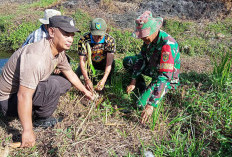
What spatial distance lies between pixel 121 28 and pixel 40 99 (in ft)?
17.6

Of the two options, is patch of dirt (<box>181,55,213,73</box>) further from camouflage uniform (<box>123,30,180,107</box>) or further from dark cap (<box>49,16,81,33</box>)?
dark cap (<box>49,16,81,33</box>)

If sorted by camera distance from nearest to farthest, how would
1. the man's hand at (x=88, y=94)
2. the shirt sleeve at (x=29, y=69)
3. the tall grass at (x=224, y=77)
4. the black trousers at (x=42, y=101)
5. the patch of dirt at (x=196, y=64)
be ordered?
the shirt sleeve at (x=29, y=69) → the black trousers at (x=42, y=101) → the tall grass at (x=224, y=77) → the man's hand at (x=88, y=94) → the patch of dirt at (x=196, y=64)

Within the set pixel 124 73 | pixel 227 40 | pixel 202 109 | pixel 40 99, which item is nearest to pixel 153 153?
pixel 202 109

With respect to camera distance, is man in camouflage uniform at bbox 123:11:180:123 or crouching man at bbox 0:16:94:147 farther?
man in camouflage uniform at bbox 123:11:180:123

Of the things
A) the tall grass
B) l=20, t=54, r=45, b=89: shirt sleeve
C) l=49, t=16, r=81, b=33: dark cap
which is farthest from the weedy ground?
l=49, t=16, r=81, b=33: dark cap

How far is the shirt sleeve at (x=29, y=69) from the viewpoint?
5.46 feet

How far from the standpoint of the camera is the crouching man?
66.5 inches

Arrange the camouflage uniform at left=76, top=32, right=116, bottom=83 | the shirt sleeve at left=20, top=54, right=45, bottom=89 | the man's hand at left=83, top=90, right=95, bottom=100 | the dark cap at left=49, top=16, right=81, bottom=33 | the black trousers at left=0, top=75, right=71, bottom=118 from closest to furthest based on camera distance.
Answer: the shirt sleeve at left=20, top=54, right=45, bottom=89 < the dark cap at left=49, top=16, right=81, bottom=33 < the black trousers at left=0, top=75, right=71, bottom=118 < the man's hand at left=83, top=90, right=95, bottom=100 < the camouflage uniform at left=76, top=32, right=116, bottom=83

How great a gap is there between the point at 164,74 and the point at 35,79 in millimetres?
1399

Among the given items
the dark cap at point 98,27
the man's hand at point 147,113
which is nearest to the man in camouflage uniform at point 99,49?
the dark cap at point 98,27

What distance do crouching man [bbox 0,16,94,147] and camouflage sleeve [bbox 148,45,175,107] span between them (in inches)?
41.1

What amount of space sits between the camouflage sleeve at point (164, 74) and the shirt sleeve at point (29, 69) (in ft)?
4.09

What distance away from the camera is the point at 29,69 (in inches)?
65.7

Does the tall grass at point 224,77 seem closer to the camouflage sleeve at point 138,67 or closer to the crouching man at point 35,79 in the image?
the camouflage sleeve at point 138,67
